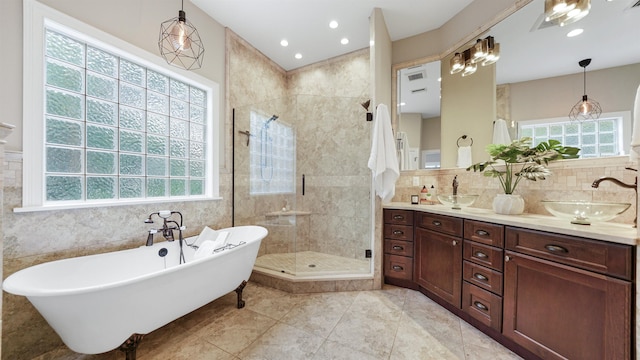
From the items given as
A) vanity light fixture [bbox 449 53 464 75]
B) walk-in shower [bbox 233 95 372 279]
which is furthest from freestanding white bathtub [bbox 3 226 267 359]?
vanity light fixture [bbox 449 53 464 75]

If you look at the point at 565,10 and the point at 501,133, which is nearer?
the point at 565,10

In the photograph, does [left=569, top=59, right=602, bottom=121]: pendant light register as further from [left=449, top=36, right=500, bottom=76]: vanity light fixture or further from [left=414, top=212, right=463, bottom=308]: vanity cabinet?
[left=414, top=212, right=463, bottom=308]: vanity cabinet

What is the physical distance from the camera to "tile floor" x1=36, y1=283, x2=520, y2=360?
5.18 ft

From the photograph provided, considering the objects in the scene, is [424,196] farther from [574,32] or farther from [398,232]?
[574,32]

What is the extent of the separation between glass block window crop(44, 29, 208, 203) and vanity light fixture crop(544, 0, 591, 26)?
3.30 metres

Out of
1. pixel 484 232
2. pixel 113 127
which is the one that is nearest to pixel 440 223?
pixel 484 232

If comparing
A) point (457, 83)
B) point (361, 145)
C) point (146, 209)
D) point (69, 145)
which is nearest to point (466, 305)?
point (361, 145)

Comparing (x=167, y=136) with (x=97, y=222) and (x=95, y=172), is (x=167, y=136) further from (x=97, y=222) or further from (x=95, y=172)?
(x=97, y=222)

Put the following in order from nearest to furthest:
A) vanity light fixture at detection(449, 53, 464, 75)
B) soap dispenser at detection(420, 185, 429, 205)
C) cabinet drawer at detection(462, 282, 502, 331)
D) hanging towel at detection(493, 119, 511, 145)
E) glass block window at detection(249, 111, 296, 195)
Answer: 1. cabinet drawer at detection(462, 282, 502, 331)
2. hanging towel at detection(493, 119, 511, 145)
3. vanity light fixture at detection(449, 53, 464, 75)
4. soap dispenser at detection(420, 185, 429, 205)
5. glass block window at detection(249, 111, 296, 195)

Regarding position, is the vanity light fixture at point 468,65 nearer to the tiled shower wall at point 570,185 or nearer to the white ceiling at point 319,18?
the white ceiling at point 319,18

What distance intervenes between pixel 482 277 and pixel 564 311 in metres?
0.48

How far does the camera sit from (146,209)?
6.98 ft

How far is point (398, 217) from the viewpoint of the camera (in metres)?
2.53

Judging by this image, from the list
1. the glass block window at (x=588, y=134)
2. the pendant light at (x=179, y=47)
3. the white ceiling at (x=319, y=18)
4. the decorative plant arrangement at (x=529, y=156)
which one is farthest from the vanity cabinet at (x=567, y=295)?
the pendant light at (x=179, y=47)
